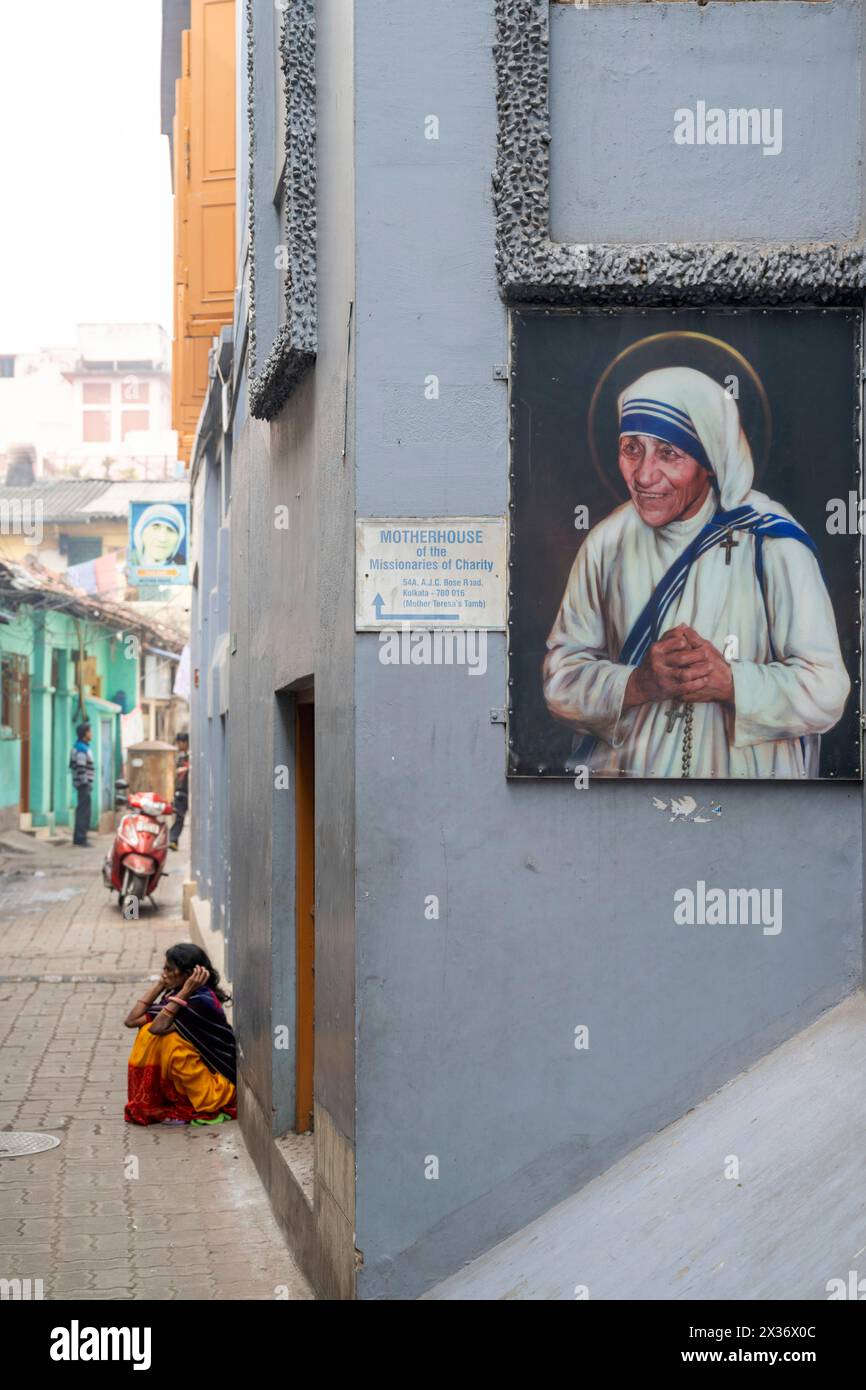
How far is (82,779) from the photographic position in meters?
29.3

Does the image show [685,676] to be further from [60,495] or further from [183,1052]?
[60,495]

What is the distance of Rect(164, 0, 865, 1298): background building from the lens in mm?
5234

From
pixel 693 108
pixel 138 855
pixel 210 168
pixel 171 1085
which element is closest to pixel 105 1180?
pixel 171 1085

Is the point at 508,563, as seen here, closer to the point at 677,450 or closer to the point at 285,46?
the point at 677,450

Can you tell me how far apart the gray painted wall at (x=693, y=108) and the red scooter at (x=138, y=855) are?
15276mm

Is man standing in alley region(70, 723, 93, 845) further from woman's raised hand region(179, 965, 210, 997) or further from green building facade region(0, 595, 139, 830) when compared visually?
woman's raised hand region(179, 965, 210, 997)

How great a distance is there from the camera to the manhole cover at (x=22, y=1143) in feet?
29.4

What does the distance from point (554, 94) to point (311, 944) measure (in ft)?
13.3

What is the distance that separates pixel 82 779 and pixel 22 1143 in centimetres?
2063

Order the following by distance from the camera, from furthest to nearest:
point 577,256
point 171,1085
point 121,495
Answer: point 121,495 → point 171,1085 → point 577,256

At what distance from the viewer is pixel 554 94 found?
5.42m

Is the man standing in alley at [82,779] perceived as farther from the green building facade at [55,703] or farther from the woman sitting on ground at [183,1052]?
the woman sitting on ground at [183,1052]

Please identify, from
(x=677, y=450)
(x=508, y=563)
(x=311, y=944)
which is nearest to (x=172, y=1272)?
(x=311, y=944)
